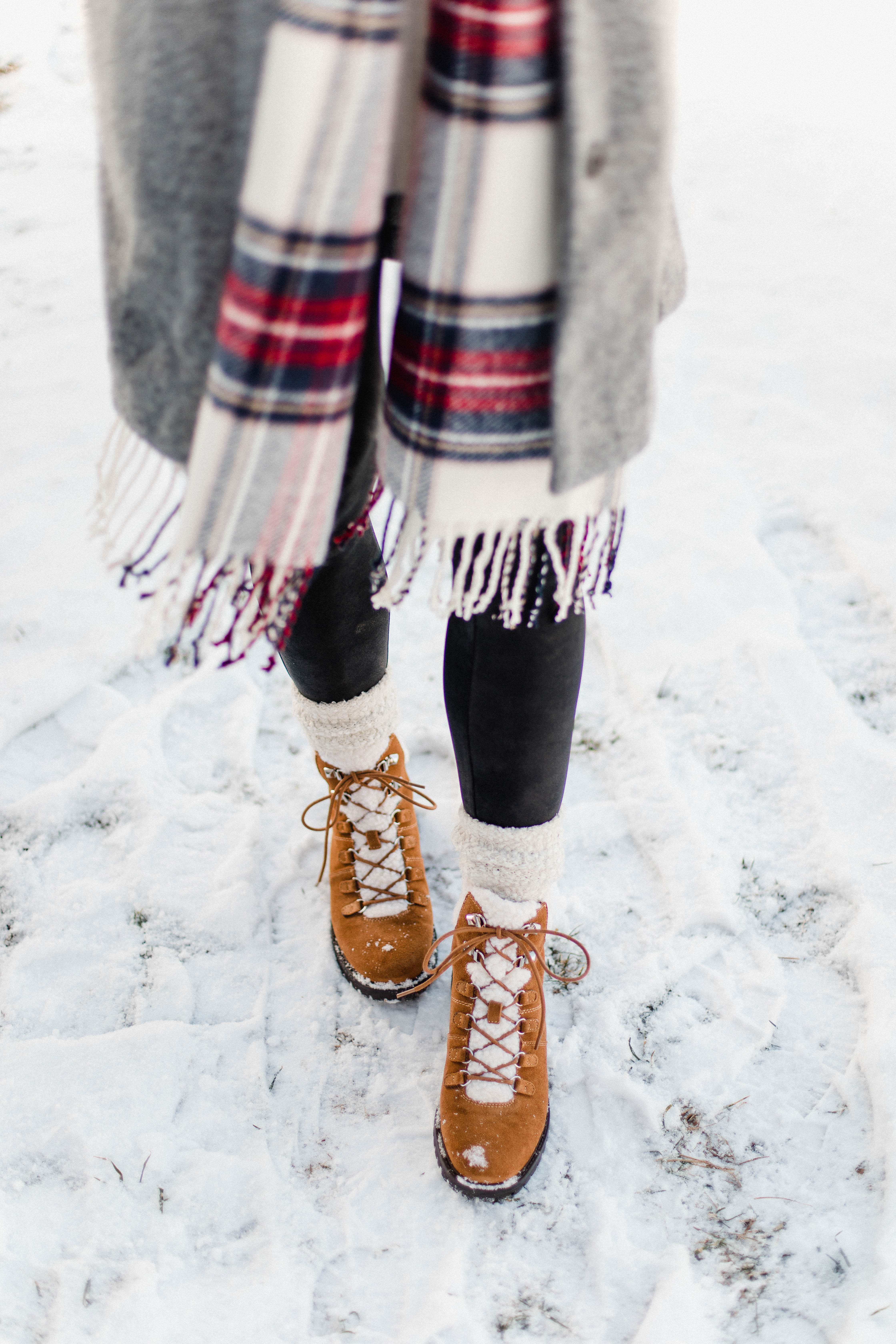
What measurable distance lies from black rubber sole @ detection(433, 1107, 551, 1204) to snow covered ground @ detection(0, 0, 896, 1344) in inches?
0.7

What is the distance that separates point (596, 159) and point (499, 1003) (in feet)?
2.64

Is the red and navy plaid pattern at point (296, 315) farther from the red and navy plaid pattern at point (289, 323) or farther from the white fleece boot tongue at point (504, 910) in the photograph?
the white fleece boot tongue at point (504, 910)

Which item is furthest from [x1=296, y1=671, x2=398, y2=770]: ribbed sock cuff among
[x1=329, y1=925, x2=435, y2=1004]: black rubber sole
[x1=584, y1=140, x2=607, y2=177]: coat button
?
[x1=584, y1=140, x2=607, y2=177]: coat button

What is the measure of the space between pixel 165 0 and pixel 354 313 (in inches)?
7.2

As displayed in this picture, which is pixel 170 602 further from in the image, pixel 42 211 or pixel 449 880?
pixel 42 211

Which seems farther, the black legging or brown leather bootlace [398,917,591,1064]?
brown leather bootlace [398,917,591,1064]

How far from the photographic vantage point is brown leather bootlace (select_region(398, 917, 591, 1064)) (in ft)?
3.10

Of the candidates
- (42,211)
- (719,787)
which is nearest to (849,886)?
(719,787)

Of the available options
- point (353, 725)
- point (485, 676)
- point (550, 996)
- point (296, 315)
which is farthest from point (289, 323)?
point (550, 996)

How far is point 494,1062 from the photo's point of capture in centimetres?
94

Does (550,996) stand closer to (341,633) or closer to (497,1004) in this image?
(497,1004)

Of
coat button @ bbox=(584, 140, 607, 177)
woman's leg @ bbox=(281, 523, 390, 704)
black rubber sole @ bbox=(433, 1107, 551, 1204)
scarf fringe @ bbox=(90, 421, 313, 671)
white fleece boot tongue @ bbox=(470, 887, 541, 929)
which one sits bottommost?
black rubber sole @ bbox=(433, 1107, 551, 1204)

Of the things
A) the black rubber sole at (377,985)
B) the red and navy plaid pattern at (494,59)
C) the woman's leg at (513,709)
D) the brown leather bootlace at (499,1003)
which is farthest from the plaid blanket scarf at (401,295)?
the black rubber sole at (377,985)

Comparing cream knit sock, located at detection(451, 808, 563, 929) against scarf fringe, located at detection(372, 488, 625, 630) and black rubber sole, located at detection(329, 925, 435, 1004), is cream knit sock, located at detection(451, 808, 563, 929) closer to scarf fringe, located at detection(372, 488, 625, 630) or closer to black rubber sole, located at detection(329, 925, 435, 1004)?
black rubber sole, located at detection(329, 925, 435, 1004)
